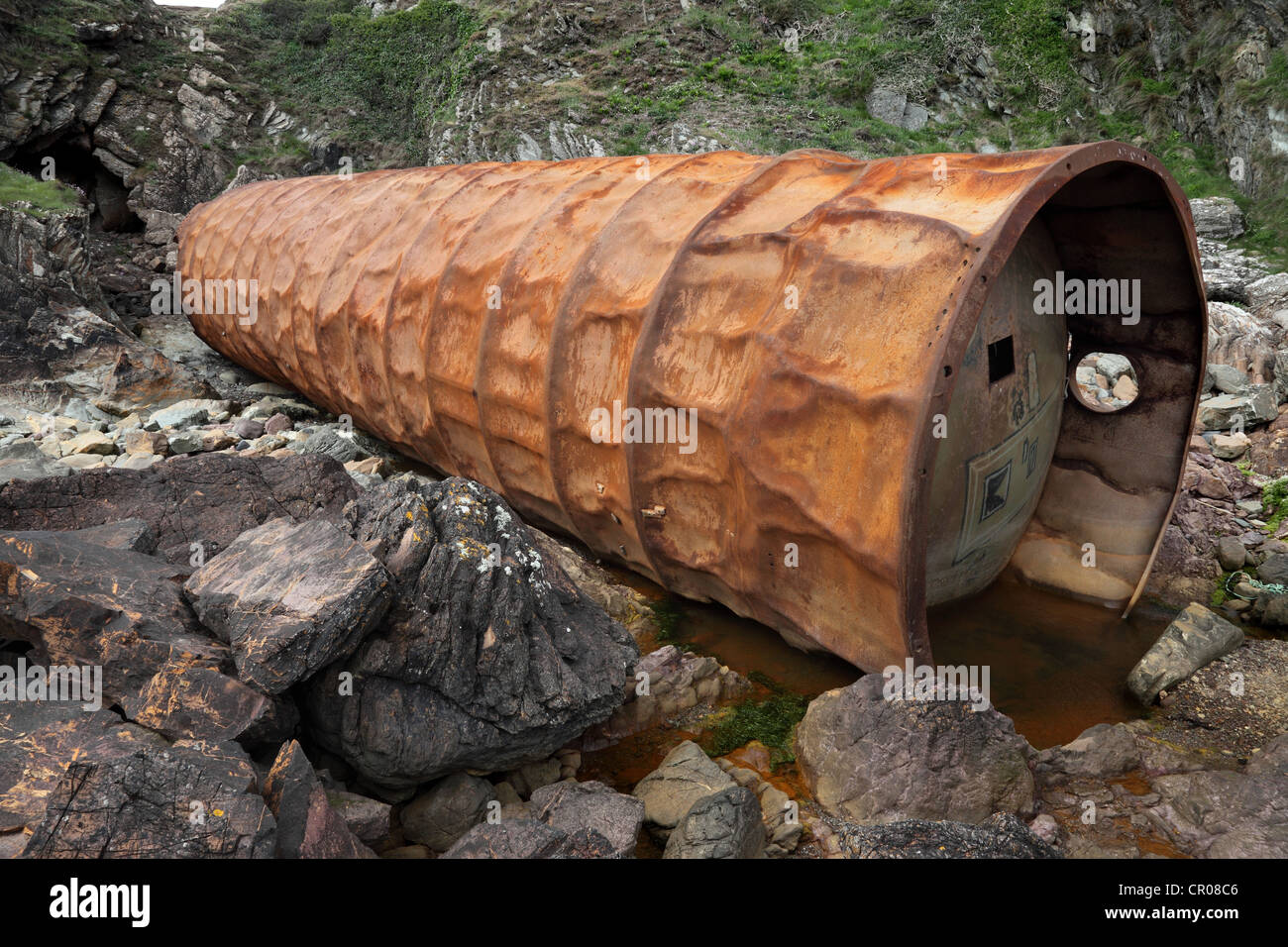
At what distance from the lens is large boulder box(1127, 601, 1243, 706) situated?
146 inches

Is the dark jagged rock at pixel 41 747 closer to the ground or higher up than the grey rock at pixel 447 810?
higher up

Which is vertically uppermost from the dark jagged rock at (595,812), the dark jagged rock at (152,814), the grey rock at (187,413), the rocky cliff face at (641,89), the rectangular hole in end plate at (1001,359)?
the rocky cliff face at (641,89)

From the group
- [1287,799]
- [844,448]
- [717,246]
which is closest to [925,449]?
[844,448]

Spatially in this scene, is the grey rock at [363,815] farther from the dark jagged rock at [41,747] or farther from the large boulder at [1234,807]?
the large boulder at [1234,807]

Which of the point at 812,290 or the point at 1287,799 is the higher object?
the point at 812,290

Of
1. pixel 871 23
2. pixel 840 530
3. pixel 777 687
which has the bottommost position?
pixel 777 687

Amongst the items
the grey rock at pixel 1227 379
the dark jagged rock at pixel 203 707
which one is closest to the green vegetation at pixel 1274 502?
the grey rock at pixel 1227 379

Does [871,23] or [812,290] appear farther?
[871,23]

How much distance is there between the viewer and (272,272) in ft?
23.7

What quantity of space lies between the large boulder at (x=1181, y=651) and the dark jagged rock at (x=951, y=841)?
159cm

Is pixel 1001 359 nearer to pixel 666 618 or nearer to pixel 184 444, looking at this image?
pixel 666 618

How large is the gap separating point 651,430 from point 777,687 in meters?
1.30

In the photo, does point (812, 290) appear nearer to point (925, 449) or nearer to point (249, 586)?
point (925, 449)

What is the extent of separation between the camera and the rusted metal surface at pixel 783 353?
298cm
